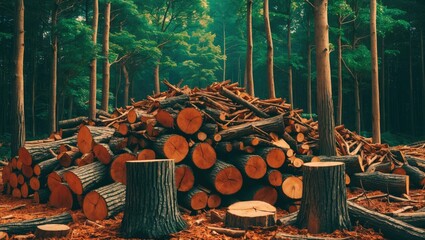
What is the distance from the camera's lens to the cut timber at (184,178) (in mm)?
6855

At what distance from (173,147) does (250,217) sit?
2.35 meters

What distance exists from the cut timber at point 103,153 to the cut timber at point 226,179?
77.4 inches

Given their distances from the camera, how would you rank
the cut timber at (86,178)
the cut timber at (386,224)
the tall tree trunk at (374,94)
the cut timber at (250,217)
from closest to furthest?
the cut timber at (386,224) < the cut timber at (250,217) < the cut timber at (86,178) < the tall tree trunk at (374,94)

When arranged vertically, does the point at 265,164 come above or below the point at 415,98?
below

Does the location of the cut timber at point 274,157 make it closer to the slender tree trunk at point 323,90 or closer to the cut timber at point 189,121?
A: the cut timber at point 189,121

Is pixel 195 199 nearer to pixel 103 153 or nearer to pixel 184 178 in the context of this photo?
pixel 184 178

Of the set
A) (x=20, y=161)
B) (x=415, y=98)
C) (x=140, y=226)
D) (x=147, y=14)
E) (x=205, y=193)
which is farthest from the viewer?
(x=147, y=14)

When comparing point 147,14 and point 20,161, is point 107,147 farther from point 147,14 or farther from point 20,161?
point 147,14

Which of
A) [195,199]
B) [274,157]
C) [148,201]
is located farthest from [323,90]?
[148,201]

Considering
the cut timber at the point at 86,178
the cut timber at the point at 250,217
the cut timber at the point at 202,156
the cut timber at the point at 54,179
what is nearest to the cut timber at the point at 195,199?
the cut timber at the point at 202,156

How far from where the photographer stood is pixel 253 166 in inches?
278

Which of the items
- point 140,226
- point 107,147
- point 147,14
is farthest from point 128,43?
point 140,226

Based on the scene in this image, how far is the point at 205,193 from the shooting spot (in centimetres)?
684

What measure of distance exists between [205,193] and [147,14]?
24.6 metres
